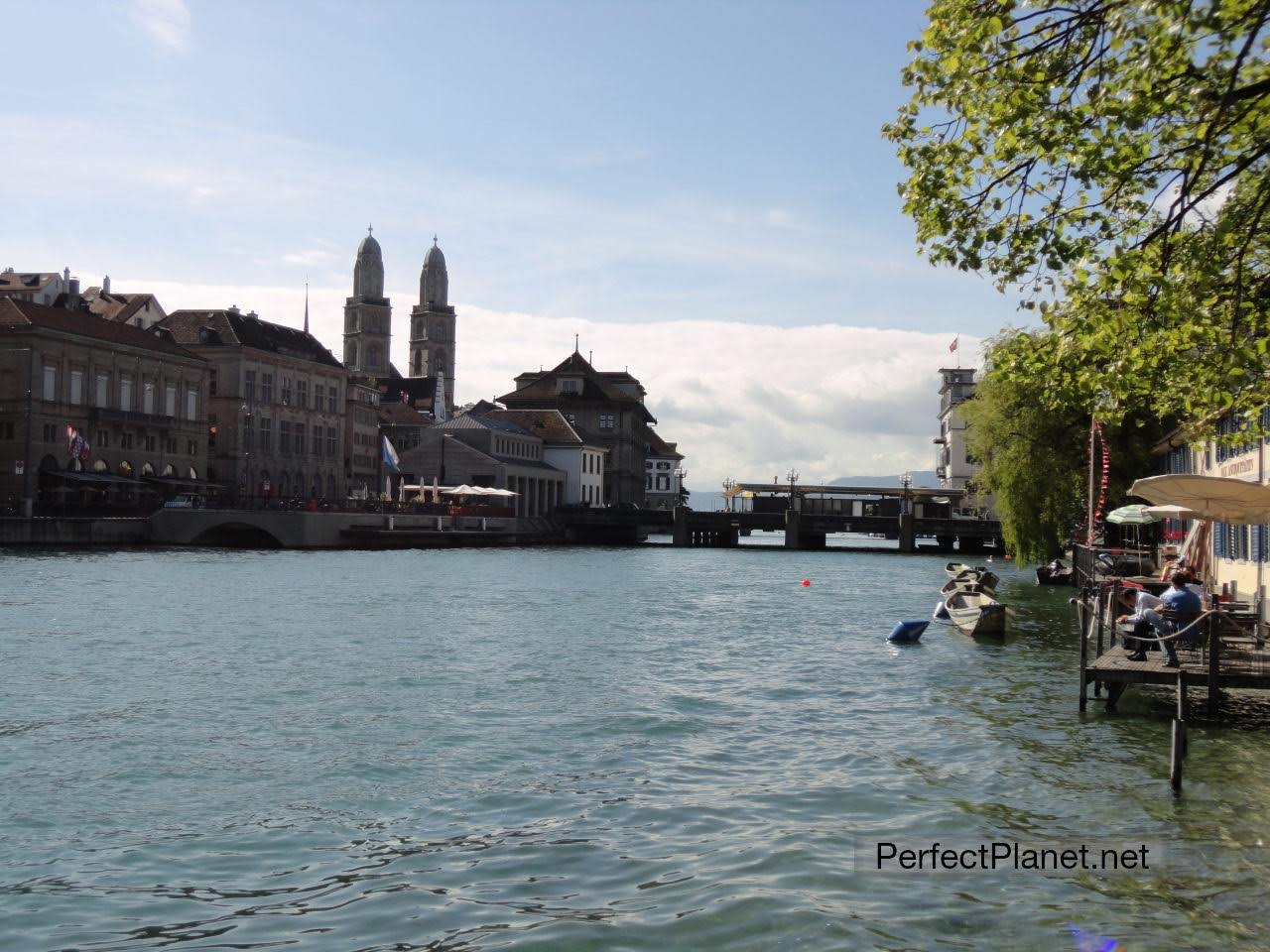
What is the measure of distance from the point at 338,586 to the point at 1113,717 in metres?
36.9

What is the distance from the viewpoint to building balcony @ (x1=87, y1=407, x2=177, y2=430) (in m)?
91.6

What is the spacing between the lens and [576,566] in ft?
253

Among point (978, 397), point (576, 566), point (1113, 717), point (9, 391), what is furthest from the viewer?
point (9, 391)

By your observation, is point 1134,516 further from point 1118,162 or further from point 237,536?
point 237,536

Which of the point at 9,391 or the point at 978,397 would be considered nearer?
the point at 978,397

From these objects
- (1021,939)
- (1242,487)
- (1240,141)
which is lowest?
(1021,939)

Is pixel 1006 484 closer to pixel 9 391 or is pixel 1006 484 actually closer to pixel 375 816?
pixel 375 816

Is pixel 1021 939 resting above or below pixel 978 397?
below

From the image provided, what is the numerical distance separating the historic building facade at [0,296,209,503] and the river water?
56123 mm

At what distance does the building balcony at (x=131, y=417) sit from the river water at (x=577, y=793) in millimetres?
61458

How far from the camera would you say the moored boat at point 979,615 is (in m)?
36.6

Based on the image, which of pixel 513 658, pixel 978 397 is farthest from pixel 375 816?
pixel 978 397

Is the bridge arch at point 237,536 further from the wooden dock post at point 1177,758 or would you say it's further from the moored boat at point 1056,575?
the wooden dock post at point 1177,758

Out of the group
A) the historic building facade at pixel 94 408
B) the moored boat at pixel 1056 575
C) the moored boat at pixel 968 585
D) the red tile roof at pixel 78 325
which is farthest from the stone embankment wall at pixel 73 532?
the moored boat at pixel 1056 575
